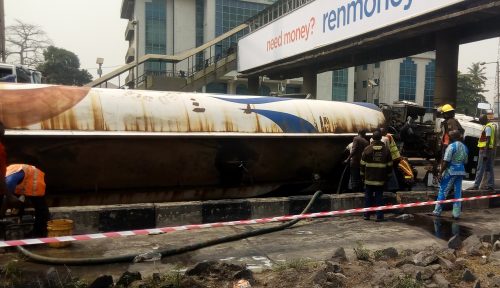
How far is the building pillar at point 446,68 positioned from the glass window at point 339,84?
31613 mm

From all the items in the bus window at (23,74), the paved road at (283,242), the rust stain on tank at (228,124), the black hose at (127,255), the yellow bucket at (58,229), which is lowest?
the paved road at (283,242)

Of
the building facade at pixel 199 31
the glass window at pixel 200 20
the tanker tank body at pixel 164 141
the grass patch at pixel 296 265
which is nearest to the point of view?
the grass patch at pixel 296 265

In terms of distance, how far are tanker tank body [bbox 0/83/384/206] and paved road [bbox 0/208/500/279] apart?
1396mm

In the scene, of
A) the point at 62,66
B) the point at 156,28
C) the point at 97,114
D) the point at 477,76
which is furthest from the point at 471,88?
the point at 97,114

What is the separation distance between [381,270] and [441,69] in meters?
13.7

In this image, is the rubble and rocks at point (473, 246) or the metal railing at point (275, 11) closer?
the rubble and rocks at point (473, 246)

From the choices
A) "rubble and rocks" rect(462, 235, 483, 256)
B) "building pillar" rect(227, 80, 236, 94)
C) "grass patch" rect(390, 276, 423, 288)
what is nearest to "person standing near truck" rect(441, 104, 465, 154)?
"rubble and rocks" rect(462, 235, 483, 256)

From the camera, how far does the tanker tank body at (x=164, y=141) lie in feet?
21.8

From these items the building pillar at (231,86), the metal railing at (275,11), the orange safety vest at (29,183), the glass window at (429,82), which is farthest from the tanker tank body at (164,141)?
the glass window at (429,82)

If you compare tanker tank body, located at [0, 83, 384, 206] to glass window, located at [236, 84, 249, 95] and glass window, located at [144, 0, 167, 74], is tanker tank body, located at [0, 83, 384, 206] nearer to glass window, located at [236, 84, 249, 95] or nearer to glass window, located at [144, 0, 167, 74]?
glass window, located at [236, 84, 249, 95]

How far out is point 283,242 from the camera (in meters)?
6.05

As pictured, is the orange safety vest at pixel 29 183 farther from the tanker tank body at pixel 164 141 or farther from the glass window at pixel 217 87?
the glass window at pixel 217 87

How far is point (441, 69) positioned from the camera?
1628cm

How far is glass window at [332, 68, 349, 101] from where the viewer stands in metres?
47.8
